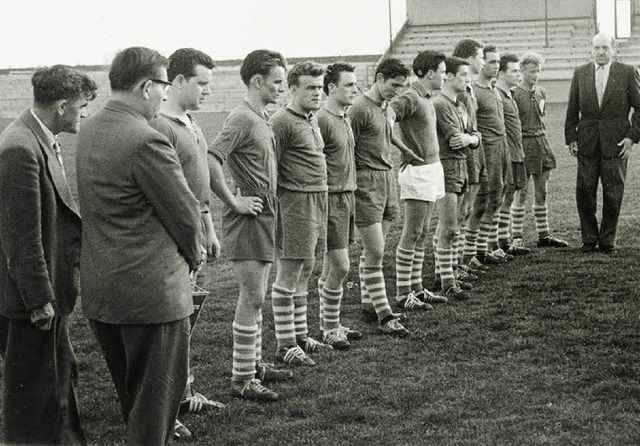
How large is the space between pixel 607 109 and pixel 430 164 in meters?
3.56

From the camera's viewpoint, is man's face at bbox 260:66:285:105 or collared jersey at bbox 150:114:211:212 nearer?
collared jersey at bbox 150:114:211:212

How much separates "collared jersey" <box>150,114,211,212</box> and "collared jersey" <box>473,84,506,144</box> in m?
5.05

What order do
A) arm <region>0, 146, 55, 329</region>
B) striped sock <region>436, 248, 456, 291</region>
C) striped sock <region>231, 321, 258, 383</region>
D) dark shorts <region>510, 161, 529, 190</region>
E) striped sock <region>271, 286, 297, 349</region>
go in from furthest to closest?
dark shorts <region>510, 161, 529, 190</region> < striped sock <region>436, 248, 456, 291</region> < striped sock <region>271, 286, 297, 349</region> < striped sock <region>231, 321, 258, 383</region> < arm <region>0, 146, 55, 329</region>

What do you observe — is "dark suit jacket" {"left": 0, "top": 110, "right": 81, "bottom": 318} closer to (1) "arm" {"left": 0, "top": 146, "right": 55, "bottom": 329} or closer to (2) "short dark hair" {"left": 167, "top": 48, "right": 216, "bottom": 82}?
(1) "arm" {"left": 0, "top": 146, "right": 55, "bottom": 329}

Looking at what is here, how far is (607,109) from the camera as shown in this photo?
10734mm

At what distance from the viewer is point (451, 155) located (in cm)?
871

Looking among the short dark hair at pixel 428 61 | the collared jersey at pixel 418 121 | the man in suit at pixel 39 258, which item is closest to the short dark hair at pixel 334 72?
the collared jersey at pixel 418 121

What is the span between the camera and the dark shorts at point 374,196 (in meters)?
7.40

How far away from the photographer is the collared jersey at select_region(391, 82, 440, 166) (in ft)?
26.6

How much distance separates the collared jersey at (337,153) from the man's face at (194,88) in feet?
5.82

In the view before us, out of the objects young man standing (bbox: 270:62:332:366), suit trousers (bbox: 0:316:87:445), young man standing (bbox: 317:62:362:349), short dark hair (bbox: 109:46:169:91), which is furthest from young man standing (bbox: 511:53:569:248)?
short dark hair (bbox: 109:46:169:91)

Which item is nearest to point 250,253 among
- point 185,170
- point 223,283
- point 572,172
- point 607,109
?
point 185,170

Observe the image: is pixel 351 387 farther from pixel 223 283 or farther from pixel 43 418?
pixel 223 283

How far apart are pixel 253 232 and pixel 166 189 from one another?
198 cm
